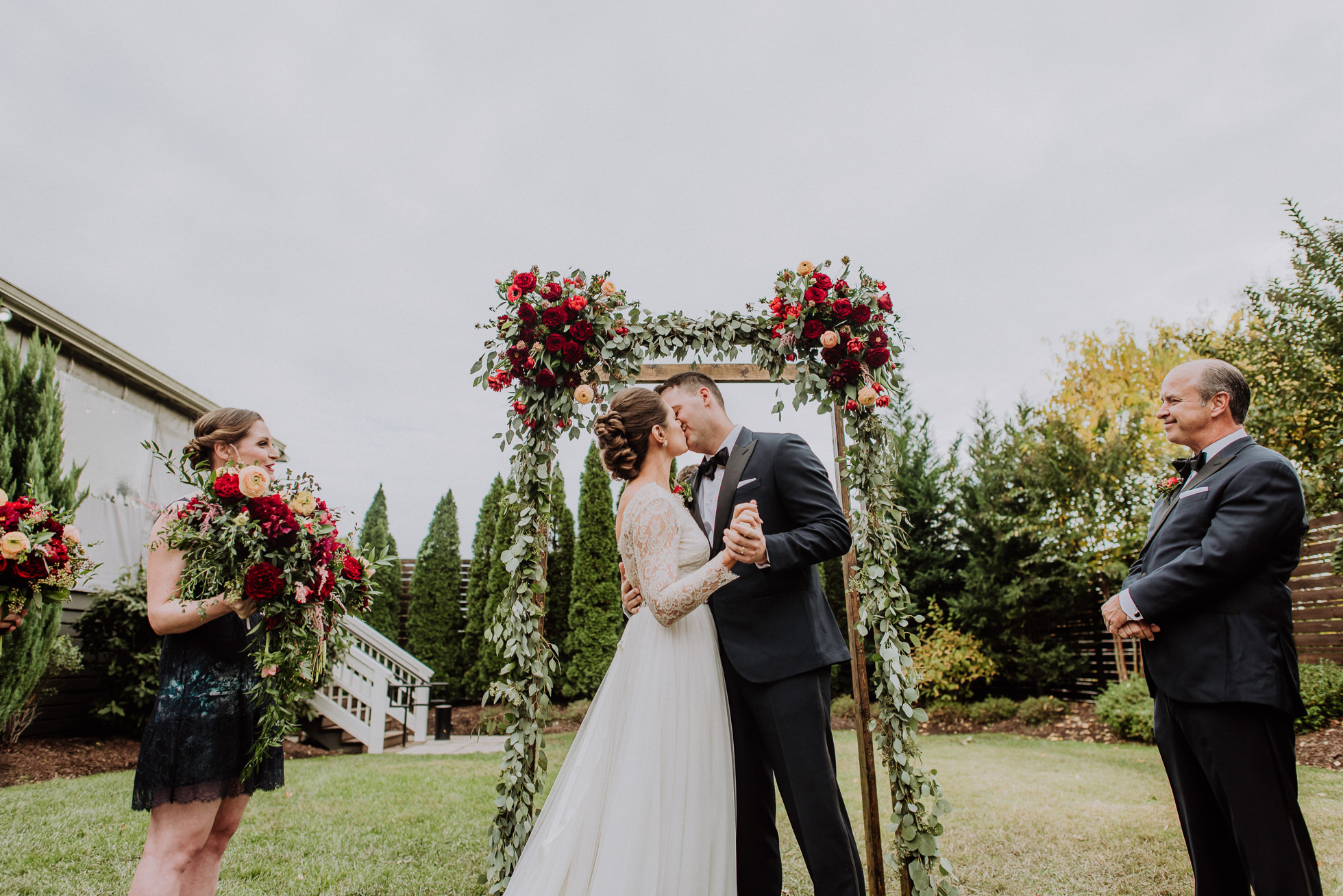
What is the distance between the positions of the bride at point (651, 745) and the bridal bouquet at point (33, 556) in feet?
5.43

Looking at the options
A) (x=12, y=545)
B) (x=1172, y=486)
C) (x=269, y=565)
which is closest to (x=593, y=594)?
(x=269, y=565)

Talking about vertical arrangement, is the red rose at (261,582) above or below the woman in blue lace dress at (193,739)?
above

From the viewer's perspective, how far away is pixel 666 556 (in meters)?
2.28

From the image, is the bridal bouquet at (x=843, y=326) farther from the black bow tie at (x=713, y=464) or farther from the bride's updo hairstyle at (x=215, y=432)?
the bride's updo hairstyle at (x=215, y=432)

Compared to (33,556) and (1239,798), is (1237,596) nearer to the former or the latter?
(1239,798)

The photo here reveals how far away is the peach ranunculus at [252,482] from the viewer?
6.96 ft

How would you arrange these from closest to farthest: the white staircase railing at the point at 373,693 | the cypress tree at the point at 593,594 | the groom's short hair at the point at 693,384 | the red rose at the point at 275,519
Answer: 1. the red rose at the point at 275,519
2. the groom's short hair at the point at 693,384
3. the white staircase railing at the point at 373,693
4. the cypress tree at the point at 593,594

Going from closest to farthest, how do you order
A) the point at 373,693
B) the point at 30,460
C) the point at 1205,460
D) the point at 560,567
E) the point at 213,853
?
1. the point at 213,853
2. the point at 1205,460
3. the point at 30,460
4. the point at 373,693
5. the point at 560,567

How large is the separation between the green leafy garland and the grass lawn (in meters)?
0.77

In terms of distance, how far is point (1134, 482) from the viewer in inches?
401

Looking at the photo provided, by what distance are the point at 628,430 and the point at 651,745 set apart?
3.88 feet

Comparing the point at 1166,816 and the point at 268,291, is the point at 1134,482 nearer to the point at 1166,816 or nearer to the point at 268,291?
the point at 1166,816

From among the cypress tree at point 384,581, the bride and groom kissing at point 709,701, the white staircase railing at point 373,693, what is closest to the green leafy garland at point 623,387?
the bride and groom kissing at point 709,701

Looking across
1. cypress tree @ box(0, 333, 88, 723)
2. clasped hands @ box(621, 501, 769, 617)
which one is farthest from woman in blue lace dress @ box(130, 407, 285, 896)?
cypress tree @ box(0, 333, 88, 723)
